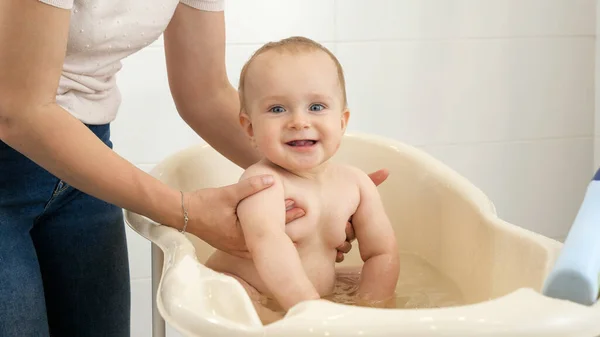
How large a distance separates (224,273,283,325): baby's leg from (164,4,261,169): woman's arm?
32 centimetres

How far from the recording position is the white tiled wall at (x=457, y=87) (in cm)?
190

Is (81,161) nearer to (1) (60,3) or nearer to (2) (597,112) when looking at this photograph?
(1) (60,3)

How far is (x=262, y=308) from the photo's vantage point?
3.33 feet

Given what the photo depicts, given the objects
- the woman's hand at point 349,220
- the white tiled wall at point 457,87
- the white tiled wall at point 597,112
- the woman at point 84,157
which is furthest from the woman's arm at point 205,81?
the white tiled wall at point 597,112

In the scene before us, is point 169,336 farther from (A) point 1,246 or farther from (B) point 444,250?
(A) point 1,246

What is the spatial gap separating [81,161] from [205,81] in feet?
1.27

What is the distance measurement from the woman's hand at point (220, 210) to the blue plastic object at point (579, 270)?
417 millimetres

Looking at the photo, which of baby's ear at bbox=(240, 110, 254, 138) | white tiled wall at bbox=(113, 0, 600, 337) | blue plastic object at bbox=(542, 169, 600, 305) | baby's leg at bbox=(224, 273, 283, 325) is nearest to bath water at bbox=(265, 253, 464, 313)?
baby's leg at bbox=(224, 273, 283, 325)

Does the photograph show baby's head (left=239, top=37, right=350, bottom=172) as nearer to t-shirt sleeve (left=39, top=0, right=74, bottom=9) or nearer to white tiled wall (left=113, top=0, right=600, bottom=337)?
t-shirt sleeve (left=39, top=0, right=74, bottom=9)

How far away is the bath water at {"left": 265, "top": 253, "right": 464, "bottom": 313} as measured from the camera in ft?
3.71

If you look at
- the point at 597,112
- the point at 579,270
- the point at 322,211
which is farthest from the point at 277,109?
the point at 597,112

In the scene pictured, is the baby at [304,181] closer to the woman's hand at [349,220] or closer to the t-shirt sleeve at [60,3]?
the woman's hand at [349,220]

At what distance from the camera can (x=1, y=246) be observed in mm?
996

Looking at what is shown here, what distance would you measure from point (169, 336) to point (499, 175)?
0.95 m
